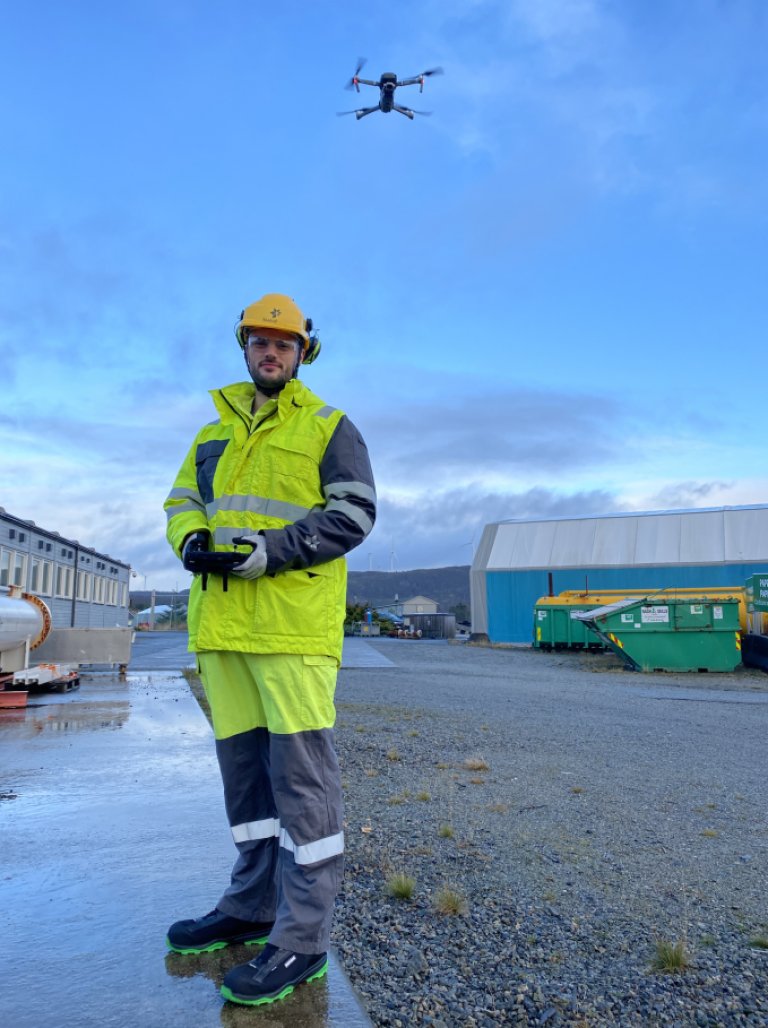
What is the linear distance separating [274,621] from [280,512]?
385 mm

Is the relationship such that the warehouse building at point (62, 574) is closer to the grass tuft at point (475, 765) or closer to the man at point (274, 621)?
the grass tuft at point (475, 765)

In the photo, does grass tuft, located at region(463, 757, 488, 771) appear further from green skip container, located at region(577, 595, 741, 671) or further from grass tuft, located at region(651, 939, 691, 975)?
green skip container, located at region(577, 595, 741, 671)

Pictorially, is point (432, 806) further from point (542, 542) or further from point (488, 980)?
point (542, 542)

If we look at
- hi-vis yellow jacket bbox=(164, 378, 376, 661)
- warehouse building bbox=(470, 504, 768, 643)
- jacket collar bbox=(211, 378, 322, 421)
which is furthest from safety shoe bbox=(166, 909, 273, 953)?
warehouse building bbox=(470, 504, 768, 643)

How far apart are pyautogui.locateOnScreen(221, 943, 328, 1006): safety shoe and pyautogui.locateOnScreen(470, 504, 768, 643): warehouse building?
3114 centimetres

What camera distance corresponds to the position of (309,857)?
247 centimetres

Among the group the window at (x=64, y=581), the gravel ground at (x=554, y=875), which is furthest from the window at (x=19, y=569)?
the gravel ground at (x=554, y=875)

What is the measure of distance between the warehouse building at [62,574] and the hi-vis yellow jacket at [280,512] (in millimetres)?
10903

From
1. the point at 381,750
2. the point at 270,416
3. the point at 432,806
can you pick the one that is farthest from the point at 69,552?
the point at 270,416

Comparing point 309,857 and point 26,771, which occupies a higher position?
point 309,857

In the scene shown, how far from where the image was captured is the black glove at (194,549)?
2.56 meters

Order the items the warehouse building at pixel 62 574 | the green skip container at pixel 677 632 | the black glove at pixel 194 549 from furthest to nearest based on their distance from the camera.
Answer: the green skip container at pixel 677 632 → the warehouse building at pixel 62 574 → the black glove at pixel 194 549

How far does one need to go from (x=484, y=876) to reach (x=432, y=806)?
4.56 feet

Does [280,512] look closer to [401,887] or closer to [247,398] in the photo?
[247,398]
